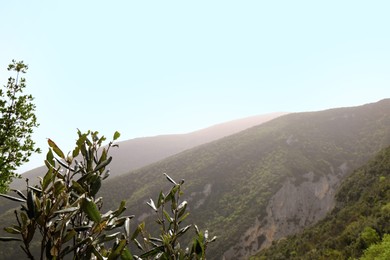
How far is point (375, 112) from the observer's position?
60.4 metres

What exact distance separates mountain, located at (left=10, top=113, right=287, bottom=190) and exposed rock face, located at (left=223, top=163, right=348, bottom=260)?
76402 millimetres

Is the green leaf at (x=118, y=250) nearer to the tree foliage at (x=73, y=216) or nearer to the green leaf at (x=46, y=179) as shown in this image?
the tree foliage at (x=73, y=216)

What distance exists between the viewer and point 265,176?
46094mm

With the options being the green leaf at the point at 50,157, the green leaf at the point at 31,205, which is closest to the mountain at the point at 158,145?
the green leaf at the point at 50,157

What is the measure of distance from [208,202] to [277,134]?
24704 millimetres

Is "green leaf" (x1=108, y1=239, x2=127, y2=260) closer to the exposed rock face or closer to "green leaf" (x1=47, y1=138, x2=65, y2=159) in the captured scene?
"green leaf" (x1=47, y1=138, x2=65, y2=159)

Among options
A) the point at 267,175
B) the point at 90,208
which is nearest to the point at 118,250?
the point at 90,208

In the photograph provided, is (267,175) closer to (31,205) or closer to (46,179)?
(46,179)

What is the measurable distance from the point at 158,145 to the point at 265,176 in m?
88.2

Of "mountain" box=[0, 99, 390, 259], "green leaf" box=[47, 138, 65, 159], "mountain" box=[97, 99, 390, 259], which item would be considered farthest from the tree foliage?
"mountain" box=[0, 99, 390, 259]

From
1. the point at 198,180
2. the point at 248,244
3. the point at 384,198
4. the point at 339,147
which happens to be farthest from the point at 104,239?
the point at 339,147

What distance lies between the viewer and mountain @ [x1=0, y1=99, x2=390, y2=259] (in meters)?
36.4

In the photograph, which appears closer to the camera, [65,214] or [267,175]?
[65,214]

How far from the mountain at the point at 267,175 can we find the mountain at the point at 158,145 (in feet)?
170
